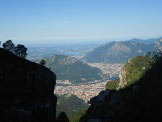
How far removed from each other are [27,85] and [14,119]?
75.8ft

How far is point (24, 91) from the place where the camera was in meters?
75.3

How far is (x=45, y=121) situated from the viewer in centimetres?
7275

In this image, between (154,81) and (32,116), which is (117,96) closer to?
(154,81)

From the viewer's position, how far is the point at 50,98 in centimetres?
8694

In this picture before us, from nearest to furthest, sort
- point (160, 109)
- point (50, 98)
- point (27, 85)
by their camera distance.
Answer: point (160, 109), point (27, 85), point (50, 98)

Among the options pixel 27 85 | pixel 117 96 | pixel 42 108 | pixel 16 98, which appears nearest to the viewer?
pixel 16 98

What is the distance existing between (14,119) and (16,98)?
8.06 m

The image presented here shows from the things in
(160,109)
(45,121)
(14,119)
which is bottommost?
(45,121)

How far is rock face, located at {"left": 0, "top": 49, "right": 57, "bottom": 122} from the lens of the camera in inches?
2336

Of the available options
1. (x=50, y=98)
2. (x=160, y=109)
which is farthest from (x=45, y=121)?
(x=160, y=109)

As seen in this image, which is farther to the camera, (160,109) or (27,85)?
(27,85)

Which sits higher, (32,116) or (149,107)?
(149,107)

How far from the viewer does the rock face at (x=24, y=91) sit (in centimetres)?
5934

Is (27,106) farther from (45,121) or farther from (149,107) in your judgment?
(149,107)
